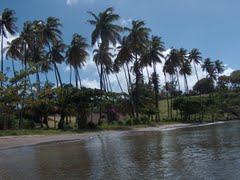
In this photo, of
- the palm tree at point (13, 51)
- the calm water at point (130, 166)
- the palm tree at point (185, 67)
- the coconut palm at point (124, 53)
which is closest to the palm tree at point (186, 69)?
the palm tree at point (185, 67)

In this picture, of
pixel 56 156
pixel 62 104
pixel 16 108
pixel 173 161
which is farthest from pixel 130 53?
pixel 173 161

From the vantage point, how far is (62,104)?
62656mm

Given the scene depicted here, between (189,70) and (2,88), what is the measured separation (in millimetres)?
66431

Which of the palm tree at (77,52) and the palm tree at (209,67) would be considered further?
the palm tree at (209,67)

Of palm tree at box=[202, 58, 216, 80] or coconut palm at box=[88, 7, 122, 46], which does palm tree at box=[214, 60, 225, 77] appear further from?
coconut palm at box=[88, 7, 122, 46]

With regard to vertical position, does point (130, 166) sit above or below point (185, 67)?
below

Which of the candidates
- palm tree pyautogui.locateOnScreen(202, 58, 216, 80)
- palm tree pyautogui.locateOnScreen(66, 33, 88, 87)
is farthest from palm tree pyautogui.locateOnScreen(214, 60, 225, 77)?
palm tree pyautogui.locateOnScreen(66, 33, 88, 87)

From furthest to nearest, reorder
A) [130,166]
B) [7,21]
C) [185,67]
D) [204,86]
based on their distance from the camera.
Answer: [204,86], [185,67], [7,21], [130,166]

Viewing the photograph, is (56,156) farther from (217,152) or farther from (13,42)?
(13,42)

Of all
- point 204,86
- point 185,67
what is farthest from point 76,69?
point 204,86

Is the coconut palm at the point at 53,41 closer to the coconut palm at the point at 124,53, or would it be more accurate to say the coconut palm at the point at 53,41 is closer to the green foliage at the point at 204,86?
the coconut palm at the point at 124,53

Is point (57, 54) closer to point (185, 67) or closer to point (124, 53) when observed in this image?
point (124, 53)

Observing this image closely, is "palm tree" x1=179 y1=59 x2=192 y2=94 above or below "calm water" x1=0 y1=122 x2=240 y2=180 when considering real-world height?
above

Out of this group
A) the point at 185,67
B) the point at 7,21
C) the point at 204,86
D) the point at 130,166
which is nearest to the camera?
the point at 130,166
